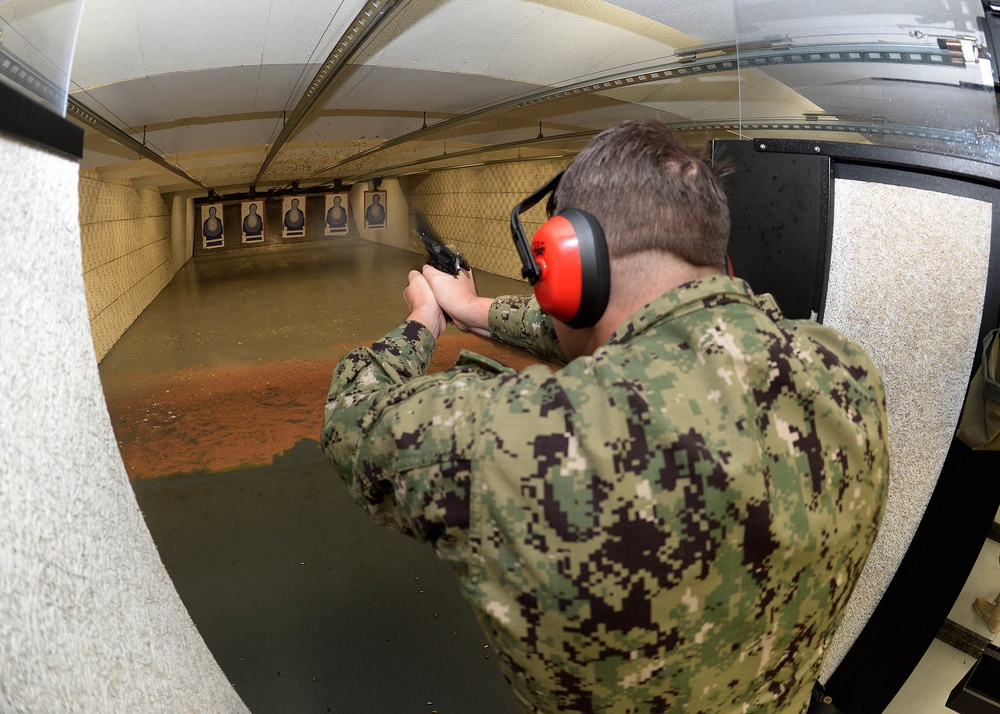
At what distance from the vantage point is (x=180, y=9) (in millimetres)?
2562

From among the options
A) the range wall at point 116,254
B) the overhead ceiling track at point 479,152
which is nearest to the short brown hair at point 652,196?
the range wall at point 116,254

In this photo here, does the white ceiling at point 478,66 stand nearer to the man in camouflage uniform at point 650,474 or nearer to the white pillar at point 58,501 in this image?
the man in camouflage uniform at point 650,474

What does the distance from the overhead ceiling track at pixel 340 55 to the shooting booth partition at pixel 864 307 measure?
1.69m

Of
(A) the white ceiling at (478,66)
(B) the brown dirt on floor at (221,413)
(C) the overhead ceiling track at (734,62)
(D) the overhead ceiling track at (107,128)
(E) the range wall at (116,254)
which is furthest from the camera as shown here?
(E) the range wall at (116,254)

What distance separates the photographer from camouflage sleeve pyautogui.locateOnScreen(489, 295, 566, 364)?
4.20 feet

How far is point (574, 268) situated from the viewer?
2.46 ft

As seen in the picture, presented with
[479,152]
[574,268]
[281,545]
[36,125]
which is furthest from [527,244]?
[479,152]

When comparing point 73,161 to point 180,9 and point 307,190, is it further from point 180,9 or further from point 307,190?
point 307,190

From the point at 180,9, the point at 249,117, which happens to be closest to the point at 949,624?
the point at 180,9

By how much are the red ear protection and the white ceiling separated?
41.7 inches

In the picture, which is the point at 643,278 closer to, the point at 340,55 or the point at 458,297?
the point at 458,297

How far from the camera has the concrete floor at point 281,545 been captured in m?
1.77

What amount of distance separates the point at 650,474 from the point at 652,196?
0.32 m

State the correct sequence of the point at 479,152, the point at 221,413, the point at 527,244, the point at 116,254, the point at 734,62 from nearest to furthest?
the point at 527,244 → the point at 734,62 → the point at 221,413 → the point at 116,254 → the point at 479,152
